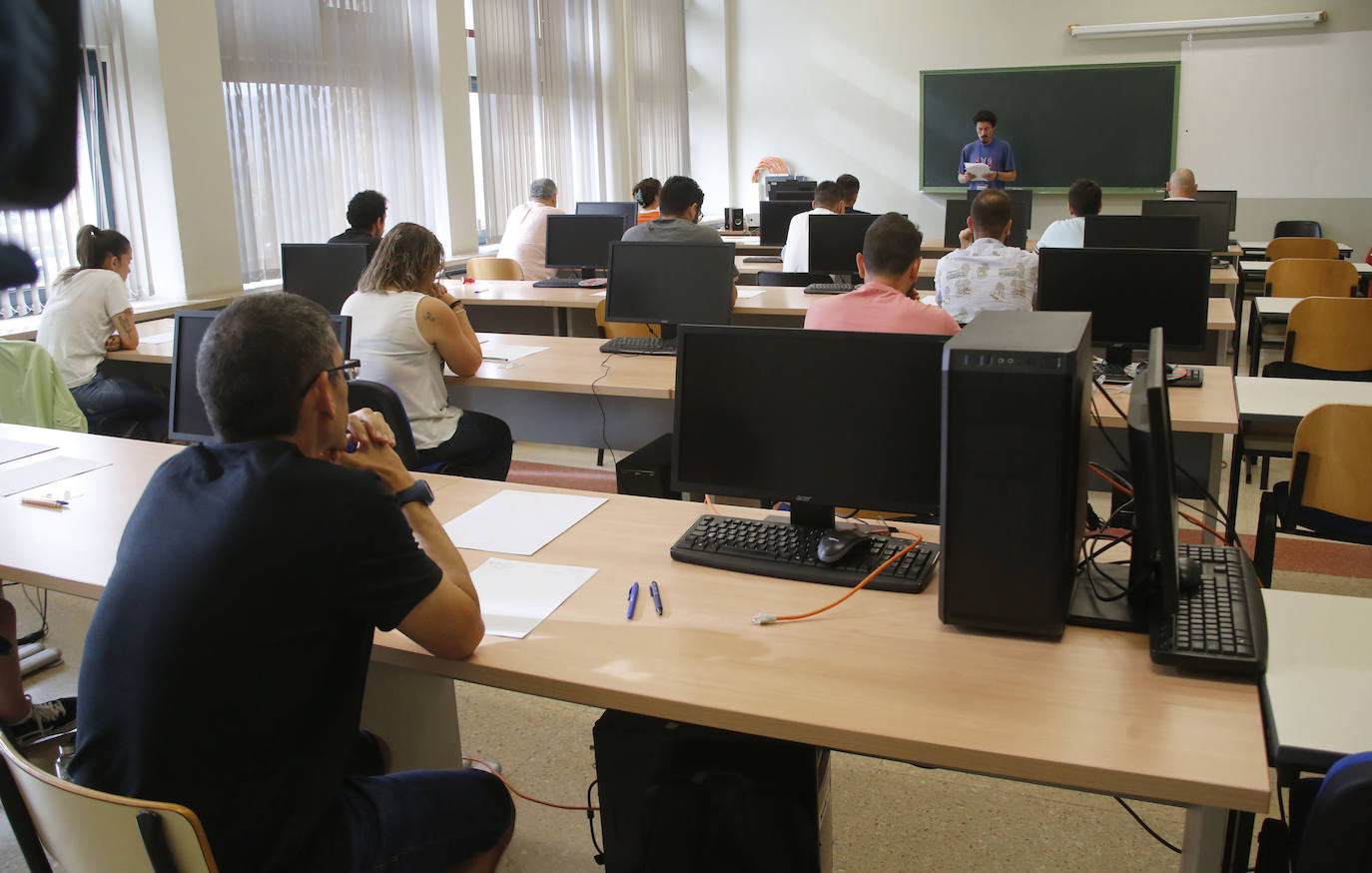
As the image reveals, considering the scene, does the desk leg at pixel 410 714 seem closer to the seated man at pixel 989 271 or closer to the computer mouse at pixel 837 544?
the computer mouse at pixel 837 544

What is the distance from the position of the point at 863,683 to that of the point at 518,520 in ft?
3.05

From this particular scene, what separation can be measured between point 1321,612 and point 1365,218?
29.0 ft

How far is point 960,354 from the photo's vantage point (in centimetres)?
146

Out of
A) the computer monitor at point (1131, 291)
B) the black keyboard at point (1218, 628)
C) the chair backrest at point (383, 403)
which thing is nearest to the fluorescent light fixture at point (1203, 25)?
the computer monitor at point (1131, 291)

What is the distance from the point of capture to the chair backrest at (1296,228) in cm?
859

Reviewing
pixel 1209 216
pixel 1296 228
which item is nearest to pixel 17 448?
pixel 1209 216

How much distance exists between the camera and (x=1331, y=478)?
2.65 m

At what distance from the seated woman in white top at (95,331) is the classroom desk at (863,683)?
7.85ft

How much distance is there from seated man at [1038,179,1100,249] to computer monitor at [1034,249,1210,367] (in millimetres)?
1979

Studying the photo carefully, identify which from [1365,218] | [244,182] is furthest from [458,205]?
[1365,218]

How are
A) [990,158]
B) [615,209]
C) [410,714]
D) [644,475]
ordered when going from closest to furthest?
[410,714] → [644,475] → [615,209] → [990,158]

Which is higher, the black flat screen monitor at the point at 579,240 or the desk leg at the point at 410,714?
the black flat screen monitor at the point at 579,240

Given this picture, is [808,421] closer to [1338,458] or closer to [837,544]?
[837,544]

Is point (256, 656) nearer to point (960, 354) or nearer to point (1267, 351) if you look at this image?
point (960, 354)
